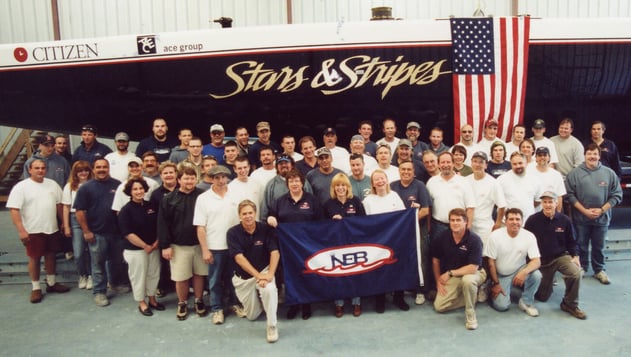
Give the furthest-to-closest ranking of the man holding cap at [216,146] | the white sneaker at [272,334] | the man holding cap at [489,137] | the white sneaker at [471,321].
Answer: the man holding cap at [489,137] → the man holding cap at [216,146] → the white sneaker at [471,321] → the white sneaker at [272,334]

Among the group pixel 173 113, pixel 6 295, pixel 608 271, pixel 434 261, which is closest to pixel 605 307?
pixel 608 271

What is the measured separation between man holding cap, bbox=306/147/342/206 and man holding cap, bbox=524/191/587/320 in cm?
198

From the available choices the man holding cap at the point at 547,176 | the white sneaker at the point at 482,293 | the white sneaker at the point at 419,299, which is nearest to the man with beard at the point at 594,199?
the man holding cap at the point at 547,176

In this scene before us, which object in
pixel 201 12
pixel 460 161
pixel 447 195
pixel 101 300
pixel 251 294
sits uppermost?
pixel 201 12

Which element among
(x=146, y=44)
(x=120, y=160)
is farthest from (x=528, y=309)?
(x=146, y=44)

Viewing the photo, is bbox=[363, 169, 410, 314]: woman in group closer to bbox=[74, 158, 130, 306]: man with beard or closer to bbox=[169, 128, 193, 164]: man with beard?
bbox=[169, 128, 193, 164]: man with beard

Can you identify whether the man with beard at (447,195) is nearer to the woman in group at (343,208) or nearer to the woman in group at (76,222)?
the woman in group at (343,208)

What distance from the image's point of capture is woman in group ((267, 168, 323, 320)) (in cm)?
432

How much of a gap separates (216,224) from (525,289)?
2921 millimetres

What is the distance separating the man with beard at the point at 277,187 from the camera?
452 centimetres

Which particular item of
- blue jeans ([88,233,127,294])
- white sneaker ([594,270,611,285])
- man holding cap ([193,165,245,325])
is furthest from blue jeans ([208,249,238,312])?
white sneaker ([594,270,611,285])

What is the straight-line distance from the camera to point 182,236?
14.2ft

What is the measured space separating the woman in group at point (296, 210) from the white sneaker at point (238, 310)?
17.0 inches

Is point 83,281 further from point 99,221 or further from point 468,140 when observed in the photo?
point 468,140
